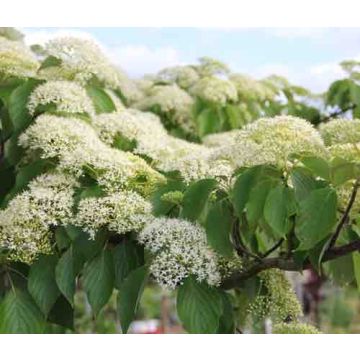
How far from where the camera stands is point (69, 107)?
1.95m

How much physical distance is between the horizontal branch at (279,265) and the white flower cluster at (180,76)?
74.7 inches

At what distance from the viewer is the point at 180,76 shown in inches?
139

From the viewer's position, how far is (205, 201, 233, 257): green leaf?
1.48 meters

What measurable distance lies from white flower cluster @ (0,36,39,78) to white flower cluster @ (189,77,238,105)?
3.21 ft

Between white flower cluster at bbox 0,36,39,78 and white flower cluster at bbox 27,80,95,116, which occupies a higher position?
white flower cluster at bbox 0,36,39,78

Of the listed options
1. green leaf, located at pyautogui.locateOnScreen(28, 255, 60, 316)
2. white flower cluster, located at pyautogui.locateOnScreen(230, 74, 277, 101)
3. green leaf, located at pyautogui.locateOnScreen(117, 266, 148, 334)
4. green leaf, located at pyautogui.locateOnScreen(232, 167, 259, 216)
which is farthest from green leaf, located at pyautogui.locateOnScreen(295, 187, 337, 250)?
white flower cluster, located at pyautogui.locateOnScreen(230, 74, 277, 101)

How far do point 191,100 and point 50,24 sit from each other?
2.98ft

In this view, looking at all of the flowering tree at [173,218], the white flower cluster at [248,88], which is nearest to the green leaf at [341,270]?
the flowering tree at [173,218]

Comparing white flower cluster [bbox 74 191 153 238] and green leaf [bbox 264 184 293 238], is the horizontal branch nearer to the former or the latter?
green leaf [bbox 264 184 293 238]

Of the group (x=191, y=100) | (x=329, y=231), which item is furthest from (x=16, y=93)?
(x=191, y=100)

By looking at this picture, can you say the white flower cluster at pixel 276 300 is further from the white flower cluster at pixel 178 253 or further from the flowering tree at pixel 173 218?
the white flower cluster at pixel 178 253

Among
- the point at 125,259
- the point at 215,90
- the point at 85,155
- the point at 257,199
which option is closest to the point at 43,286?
the point at 125,259

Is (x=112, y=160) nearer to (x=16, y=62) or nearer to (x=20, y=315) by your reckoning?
(x=20, y=315)

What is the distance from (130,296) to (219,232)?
223 millimetres
